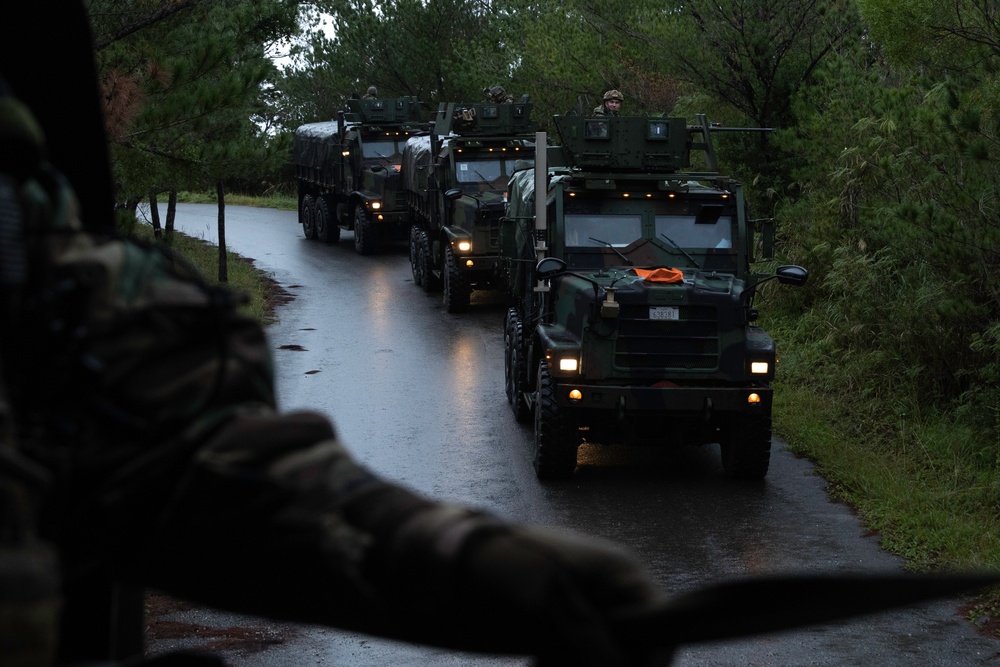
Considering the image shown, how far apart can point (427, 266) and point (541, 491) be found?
10987mm

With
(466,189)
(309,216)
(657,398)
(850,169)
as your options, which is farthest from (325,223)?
(657,398)

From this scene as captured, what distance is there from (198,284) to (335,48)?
36861 mm

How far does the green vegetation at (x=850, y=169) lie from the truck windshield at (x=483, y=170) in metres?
2.63

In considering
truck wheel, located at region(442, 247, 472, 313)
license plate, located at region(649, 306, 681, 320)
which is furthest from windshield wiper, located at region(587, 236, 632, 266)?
truck wheel, located at region(442, 247, 472, 313)

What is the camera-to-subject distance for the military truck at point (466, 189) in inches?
674

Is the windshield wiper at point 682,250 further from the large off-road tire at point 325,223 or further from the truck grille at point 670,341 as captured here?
the large off-road tire at point 325,223

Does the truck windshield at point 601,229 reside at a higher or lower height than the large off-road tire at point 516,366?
higher

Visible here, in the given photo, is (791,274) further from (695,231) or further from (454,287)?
(454,287)

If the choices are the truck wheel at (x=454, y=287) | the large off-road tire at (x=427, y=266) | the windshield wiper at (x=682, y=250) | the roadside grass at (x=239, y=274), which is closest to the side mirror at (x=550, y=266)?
the windshield wiper at (x=682, y=250)

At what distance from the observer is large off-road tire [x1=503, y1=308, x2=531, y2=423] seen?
10828 mm

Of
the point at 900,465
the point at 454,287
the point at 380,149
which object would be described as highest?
the point at 380,149

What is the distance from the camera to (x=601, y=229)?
994 cm

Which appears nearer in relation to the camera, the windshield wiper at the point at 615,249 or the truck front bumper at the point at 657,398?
the truck front bumper at the point at 657,398

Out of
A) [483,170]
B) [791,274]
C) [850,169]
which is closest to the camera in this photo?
[791,274]
